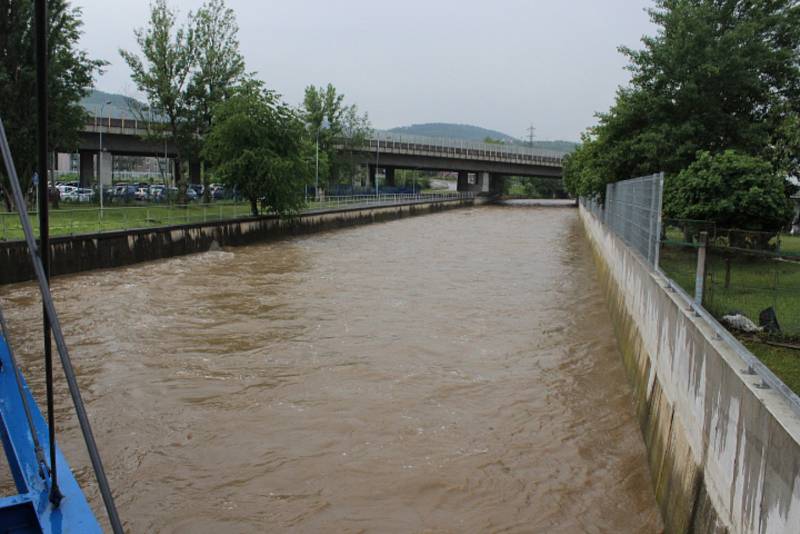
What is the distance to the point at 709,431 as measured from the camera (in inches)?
226

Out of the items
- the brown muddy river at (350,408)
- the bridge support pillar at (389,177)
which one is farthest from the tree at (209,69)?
the bridge support pillar at (389,177)

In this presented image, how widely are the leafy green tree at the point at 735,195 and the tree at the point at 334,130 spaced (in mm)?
56967

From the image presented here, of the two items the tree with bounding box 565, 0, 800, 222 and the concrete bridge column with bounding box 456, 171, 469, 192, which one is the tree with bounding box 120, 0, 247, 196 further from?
the concrete bridge column with bounding box 456, 171, 469, 192

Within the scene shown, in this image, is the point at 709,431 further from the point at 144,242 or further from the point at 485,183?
the point at 485,183

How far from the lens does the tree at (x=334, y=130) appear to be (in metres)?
76.7

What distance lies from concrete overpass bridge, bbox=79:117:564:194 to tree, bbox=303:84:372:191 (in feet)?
3.45

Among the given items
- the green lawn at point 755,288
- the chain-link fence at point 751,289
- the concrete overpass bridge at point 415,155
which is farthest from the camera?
the concrete overpass bridge at point 415,155

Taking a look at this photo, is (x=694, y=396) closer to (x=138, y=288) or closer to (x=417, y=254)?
(x=138, y=288)

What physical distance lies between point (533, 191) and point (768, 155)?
141758 mm

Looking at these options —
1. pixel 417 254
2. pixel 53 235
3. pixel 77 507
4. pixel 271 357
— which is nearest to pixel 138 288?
pixel 53 235

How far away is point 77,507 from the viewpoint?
367 centimetres

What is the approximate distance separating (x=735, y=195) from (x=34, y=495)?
58.7ft

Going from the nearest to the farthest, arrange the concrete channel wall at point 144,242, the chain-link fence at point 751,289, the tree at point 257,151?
1. the chain-link fence at point 751,289
2. the concrete channel wall at point 144,242
3. the tree at point 257,151

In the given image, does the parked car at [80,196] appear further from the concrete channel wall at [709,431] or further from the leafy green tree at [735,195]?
the concrete channel wall at [709,431]
